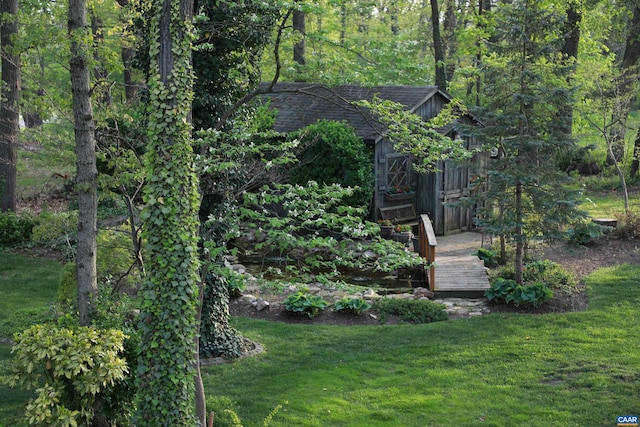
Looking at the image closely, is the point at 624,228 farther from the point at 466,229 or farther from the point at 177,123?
the point at 177,123

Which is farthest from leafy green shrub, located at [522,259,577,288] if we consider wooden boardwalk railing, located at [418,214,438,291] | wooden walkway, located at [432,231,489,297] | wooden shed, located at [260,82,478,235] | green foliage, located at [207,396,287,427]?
green foliage, located at [207,396,287,427]

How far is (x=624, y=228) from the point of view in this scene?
53.0 feet

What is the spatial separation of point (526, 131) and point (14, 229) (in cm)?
1150

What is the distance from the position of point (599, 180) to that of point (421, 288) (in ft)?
44.4

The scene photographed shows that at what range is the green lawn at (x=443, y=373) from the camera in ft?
26.4

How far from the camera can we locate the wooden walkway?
13.1m

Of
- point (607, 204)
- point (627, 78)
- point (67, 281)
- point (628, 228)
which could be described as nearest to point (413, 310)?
point (67, 281)

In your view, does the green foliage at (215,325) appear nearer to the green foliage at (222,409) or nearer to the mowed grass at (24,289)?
the green foliage at (222,409)

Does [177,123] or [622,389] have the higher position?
[177,123]

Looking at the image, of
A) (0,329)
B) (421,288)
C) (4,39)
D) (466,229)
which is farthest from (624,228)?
(4,39)

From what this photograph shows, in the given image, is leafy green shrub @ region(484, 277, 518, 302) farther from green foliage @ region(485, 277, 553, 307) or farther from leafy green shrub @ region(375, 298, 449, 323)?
leafy green shrub @ region(375, 298, 449, 323)

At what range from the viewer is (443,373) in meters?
9.35

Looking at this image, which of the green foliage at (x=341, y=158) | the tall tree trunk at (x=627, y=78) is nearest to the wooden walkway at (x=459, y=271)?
the green foliage at (x=341, y=158)

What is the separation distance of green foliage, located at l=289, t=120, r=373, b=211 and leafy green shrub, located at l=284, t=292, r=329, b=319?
5.32m
